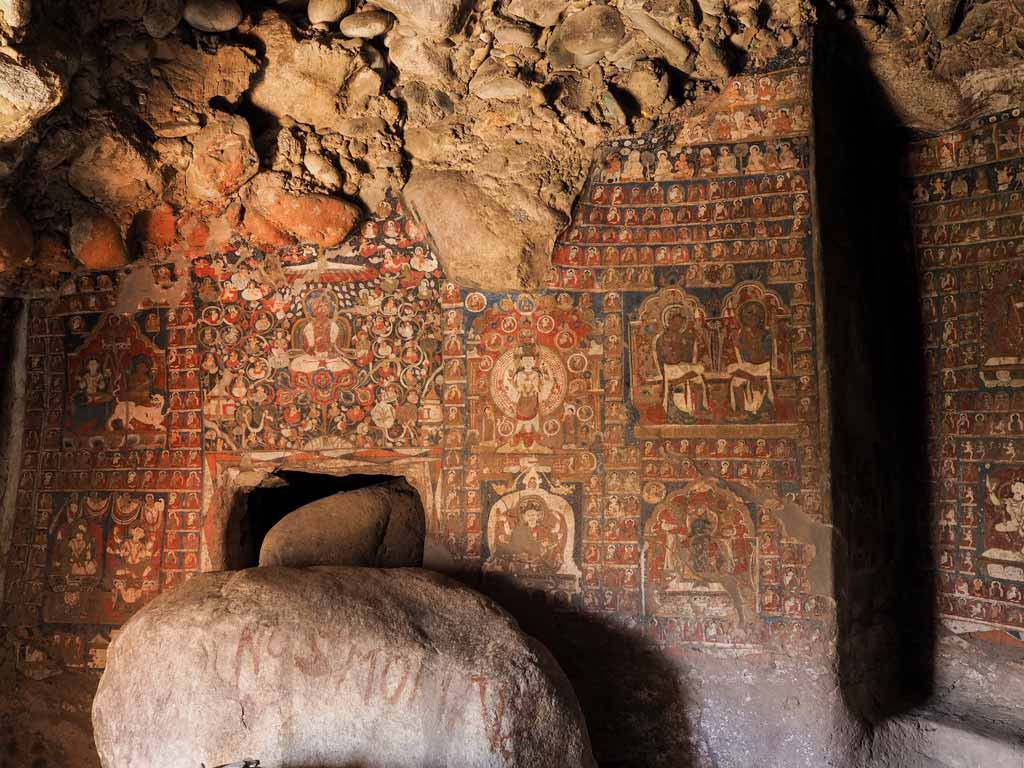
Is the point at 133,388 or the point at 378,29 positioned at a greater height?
the point at 378,29

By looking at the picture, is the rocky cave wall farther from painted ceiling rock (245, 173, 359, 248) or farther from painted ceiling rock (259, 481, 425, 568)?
painted ceiling rock (259, 481, 425, 568)

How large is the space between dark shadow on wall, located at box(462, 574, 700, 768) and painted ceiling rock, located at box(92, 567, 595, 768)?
0.74 metres

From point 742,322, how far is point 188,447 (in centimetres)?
297

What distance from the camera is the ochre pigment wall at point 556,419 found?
4.20m

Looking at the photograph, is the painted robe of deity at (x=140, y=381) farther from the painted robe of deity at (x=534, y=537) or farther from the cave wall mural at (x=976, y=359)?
the cave wall mural at (x=976, y=359)

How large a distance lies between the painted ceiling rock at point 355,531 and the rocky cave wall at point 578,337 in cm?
32

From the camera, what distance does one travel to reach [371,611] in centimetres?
356

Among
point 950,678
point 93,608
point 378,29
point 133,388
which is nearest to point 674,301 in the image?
point 378,29

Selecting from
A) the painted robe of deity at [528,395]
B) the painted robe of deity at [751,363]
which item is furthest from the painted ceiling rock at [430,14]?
the painted robe of deity at [751,363]

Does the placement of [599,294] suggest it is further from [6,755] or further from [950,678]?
[6,755]

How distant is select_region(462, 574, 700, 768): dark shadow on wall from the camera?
4230 mm

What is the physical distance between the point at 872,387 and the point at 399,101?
9.49 ft

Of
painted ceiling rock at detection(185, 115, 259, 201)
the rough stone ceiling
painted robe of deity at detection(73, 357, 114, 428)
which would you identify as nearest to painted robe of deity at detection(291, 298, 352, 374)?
the rough stone ceiling

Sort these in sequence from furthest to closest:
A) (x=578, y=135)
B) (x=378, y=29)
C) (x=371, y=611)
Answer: (x=578, y=135), (x=378, y=29), (x=371, y=611)
